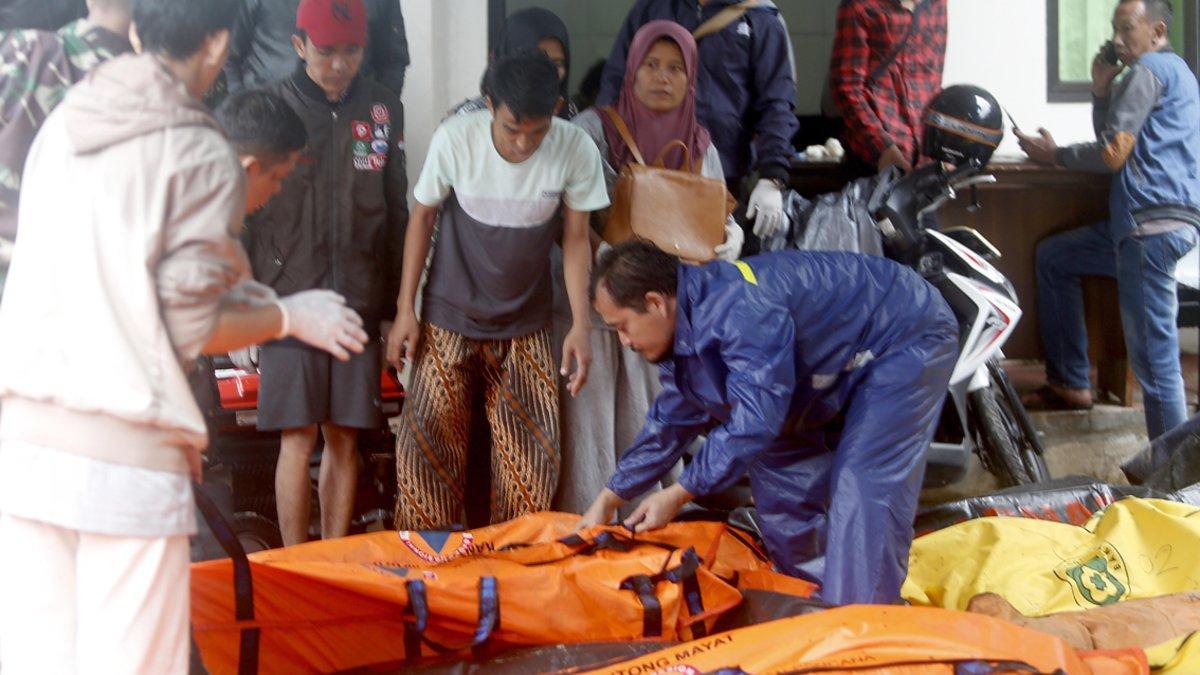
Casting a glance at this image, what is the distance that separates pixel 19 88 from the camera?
154cm

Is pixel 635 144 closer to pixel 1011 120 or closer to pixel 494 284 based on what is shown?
pixel 494 284

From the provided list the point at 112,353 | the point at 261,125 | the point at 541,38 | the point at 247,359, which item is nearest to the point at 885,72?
the point at 541,38

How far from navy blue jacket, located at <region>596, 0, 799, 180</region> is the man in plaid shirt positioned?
251 millimetres

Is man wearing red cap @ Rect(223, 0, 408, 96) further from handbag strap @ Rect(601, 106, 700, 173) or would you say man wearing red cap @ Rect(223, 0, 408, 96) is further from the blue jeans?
the blue jeans

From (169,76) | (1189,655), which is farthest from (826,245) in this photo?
(169,76)

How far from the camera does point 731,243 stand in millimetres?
2877

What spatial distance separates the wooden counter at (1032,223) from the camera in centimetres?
355

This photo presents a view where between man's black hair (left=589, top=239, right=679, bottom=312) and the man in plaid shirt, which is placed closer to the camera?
man's black hair (left=589, top=239, right=679, bottom=312)

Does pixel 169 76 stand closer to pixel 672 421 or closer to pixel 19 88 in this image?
pixel 19 88

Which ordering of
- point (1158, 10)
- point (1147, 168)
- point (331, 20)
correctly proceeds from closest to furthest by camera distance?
point (331, 20), point (1158, 10), point (1147, 168)

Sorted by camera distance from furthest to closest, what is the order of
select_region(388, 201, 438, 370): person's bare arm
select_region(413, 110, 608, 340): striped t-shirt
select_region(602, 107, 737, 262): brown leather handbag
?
select_region(602, 107, 737, 262): brown leather handbag, select_region(413, 110, 608, 340): striped t-shirt, select_region(388, 201, 438, 370): person's bare arm

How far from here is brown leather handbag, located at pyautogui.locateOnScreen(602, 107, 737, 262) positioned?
2.79 meters

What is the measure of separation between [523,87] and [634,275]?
38 cm

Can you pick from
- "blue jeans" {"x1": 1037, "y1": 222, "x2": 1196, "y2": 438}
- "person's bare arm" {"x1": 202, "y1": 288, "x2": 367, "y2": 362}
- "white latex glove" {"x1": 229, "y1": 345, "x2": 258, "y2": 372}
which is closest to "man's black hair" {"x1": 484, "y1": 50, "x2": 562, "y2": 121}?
"white latex glove" {"x1": 229, "y1": 345, "x2": 258, "y2": 372}
